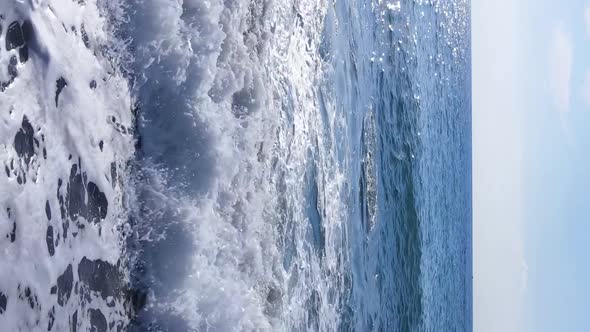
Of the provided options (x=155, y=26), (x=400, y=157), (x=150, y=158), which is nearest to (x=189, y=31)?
(x=155, y=26)

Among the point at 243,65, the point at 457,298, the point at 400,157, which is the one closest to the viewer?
the point at 243,65

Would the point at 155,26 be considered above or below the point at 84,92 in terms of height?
above

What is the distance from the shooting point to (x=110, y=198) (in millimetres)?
2045

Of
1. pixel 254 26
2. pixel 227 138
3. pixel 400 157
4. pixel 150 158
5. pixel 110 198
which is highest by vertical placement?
pixel 400 157

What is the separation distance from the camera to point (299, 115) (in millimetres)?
3459

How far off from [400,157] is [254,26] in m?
3.15

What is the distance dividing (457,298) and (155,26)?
7.10 m

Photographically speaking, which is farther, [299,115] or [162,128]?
[299,115]

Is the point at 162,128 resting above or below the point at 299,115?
below

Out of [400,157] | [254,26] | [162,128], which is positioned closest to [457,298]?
[400,157]

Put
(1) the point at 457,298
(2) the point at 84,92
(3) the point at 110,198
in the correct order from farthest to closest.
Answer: (1) the point at 457,298 → (3) the point at 110,198 → (2) the point at 84,92

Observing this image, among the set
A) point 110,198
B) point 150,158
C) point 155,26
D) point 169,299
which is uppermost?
point 155,26

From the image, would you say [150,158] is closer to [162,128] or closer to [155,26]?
[162,128]

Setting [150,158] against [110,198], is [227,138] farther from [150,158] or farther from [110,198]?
[110,198]
